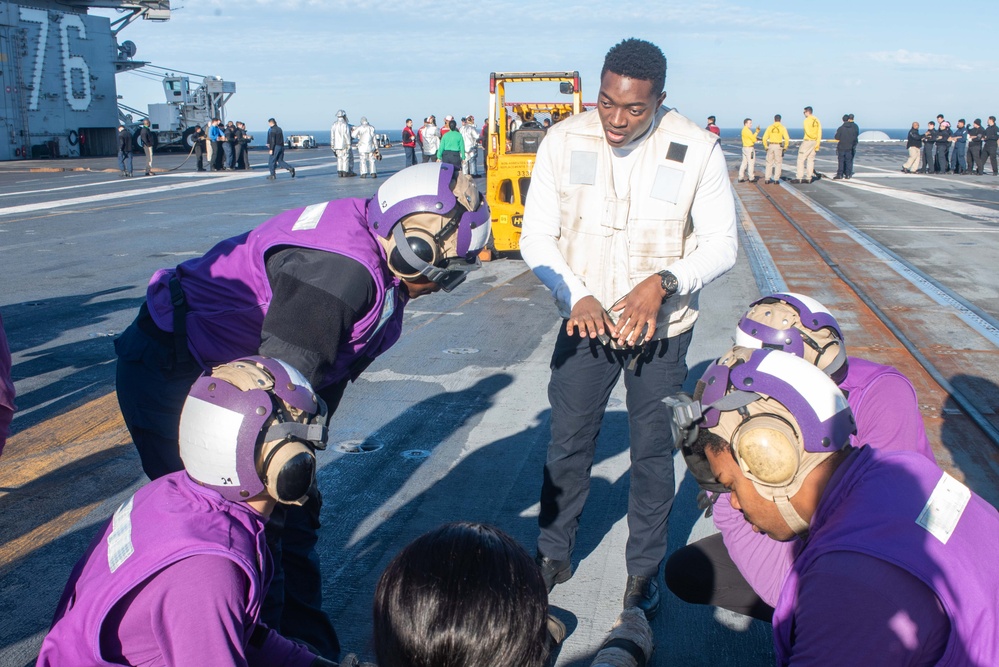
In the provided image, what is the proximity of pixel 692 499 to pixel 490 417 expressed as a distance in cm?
157

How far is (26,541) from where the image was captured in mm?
3812

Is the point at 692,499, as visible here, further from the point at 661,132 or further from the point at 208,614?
the point at 208,614

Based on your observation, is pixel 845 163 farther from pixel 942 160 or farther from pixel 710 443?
pixel 710 443

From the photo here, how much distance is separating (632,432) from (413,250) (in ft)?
4.37

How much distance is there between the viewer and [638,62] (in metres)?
3.06

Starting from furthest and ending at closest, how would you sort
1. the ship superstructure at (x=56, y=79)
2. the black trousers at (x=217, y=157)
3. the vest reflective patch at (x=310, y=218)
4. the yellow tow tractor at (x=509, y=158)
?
the ship superstructure at (x=56, y=79) < the black trousers at (x=217, y=157) < the yellow tow tractor at (x=509, y=158) < the vest reflective patch at (x=310, y=218)

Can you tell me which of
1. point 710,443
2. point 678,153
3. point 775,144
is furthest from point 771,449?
point 775,144

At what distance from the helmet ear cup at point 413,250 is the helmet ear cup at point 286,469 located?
27.7 inches

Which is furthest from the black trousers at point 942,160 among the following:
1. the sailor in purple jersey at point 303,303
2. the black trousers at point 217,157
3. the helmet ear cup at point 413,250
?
the helmet ear cup at point 413,250

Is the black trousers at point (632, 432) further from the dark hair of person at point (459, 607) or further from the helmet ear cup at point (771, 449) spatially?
the dark hair of person at point (459, 607)

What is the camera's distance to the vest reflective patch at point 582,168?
3.30 metres

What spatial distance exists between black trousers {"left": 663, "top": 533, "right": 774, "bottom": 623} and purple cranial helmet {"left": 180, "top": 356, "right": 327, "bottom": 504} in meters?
1.58

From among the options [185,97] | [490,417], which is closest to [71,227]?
[490,417]

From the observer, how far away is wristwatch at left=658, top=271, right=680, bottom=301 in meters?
3.07
